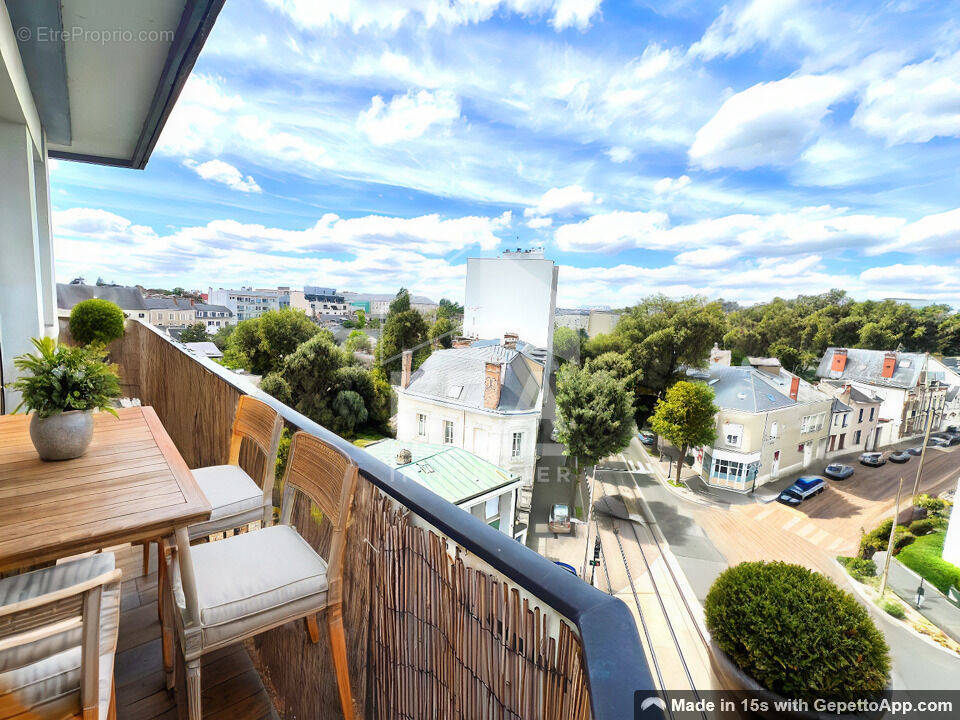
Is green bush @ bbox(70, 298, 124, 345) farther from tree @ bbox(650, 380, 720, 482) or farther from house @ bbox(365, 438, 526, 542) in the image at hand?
tree @ bbox(650, 380, 720, 482)

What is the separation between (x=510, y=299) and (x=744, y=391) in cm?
698

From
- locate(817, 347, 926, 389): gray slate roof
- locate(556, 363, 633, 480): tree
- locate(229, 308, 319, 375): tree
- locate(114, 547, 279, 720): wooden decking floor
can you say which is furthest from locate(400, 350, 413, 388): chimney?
locate(817, 347, 926, 389): gray slate roof

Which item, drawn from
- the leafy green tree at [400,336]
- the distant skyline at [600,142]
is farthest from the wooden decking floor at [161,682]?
the leafy green tree at [400,336]

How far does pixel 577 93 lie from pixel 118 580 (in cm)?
2961

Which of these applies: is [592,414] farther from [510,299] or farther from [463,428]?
[463,428]

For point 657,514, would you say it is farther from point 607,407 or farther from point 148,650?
point 148,650

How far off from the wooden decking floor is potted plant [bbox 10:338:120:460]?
0.71 meters

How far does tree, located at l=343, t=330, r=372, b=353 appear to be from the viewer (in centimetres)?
971

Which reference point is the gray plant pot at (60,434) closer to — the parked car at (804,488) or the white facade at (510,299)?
the white facade at (510,299)

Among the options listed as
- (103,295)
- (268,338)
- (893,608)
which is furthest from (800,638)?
(268,338)

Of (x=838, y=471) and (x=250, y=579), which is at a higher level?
(x=250, y=579)

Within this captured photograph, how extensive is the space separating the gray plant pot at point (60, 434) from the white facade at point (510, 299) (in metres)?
9.18

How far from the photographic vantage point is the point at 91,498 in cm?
98

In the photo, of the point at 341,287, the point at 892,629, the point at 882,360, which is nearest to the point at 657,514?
the point at 892,629
